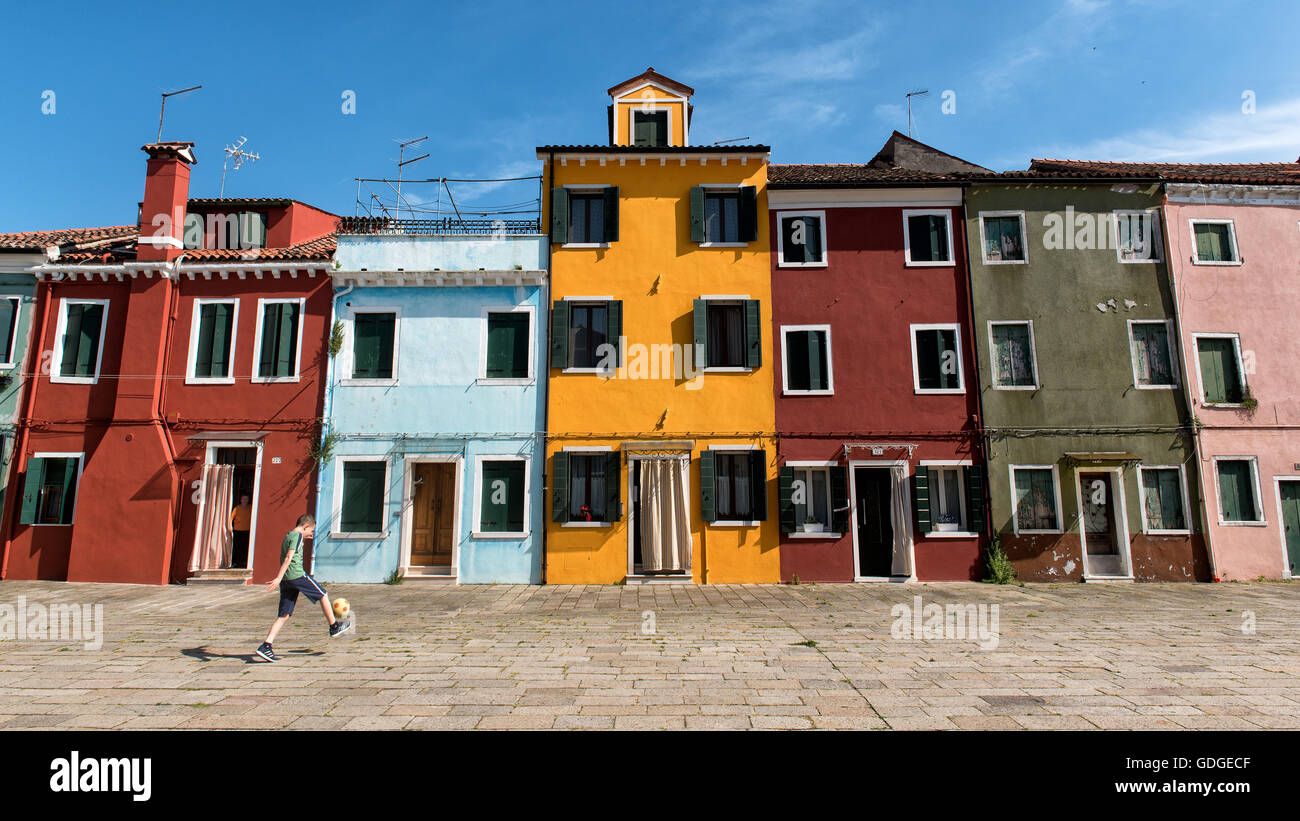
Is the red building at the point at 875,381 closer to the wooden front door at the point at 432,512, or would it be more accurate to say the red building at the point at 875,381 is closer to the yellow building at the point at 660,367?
the yellow building at the point at 660,367

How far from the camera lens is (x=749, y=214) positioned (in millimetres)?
16844

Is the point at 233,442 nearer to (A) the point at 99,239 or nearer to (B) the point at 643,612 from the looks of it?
(A) the point at 99,239

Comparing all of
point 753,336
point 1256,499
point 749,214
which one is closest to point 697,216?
point 749,214

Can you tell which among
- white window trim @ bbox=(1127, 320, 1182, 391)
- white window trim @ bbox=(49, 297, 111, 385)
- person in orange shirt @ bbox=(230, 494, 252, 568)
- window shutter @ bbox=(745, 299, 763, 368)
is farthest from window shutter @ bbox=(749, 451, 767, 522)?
white window trim @ bbox=(49, 297, 111, 385)

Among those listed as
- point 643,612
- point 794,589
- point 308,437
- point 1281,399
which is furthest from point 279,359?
point 1281,399

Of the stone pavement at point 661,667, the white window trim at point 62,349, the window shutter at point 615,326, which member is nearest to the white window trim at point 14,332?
the white window trim at point 62,349

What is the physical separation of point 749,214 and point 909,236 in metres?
4.32

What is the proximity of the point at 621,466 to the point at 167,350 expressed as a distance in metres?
12.0

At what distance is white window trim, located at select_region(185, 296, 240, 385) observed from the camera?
16.2 metres

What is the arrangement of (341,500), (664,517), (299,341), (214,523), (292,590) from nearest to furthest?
(292,590) < (214,523) < (664,517) < (341,500) < (299,341)

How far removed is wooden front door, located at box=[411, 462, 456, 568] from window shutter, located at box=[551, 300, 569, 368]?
12.5ft

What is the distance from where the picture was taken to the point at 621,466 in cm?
1591

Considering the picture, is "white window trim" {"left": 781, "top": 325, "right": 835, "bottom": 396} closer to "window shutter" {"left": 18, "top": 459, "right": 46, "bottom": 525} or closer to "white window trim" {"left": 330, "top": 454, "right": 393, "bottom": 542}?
"white window trim" {"left": 330, "top": 454, "right": 393, "bottom": 542}

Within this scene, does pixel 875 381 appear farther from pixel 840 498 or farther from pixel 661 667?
pixel 661 667
